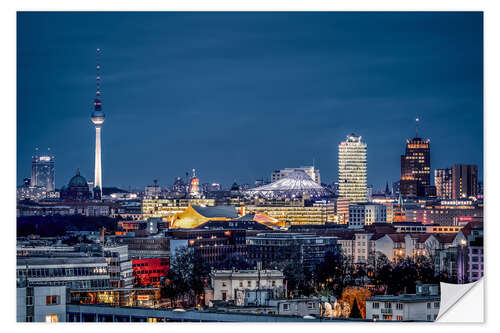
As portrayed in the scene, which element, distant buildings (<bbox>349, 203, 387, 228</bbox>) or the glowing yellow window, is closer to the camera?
the glowing yellow window

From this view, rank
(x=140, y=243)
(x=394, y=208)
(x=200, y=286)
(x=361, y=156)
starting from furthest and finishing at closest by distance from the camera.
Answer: (x=361, y=156), (x=394, y=208), (x=140, y=243), (x=200, y=286)

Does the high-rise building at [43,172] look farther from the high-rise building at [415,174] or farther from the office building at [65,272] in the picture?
the high-rise building at [415,174]

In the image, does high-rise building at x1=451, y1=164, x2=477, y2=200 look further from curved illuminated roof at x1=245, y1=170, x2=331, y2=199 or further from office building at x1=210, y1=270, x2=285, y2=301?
office building at x1=210, y1=270, x2=285, y2=301

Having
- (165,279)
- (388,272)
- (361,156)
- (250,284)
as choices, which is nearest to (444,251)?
(388,272)

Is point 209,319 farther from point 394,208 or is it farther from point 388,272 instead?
point 394,208

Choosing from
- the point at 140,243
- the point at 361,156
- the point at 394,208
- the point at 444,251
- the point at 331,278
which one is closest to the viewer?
the point at 331,278

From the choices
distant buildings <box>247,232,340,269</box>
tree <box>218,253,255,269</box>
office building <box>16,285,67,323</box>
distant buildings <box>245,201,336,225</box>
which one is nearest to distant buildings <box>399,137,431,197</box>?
distant buildings <box>245,201,336,225</box>
